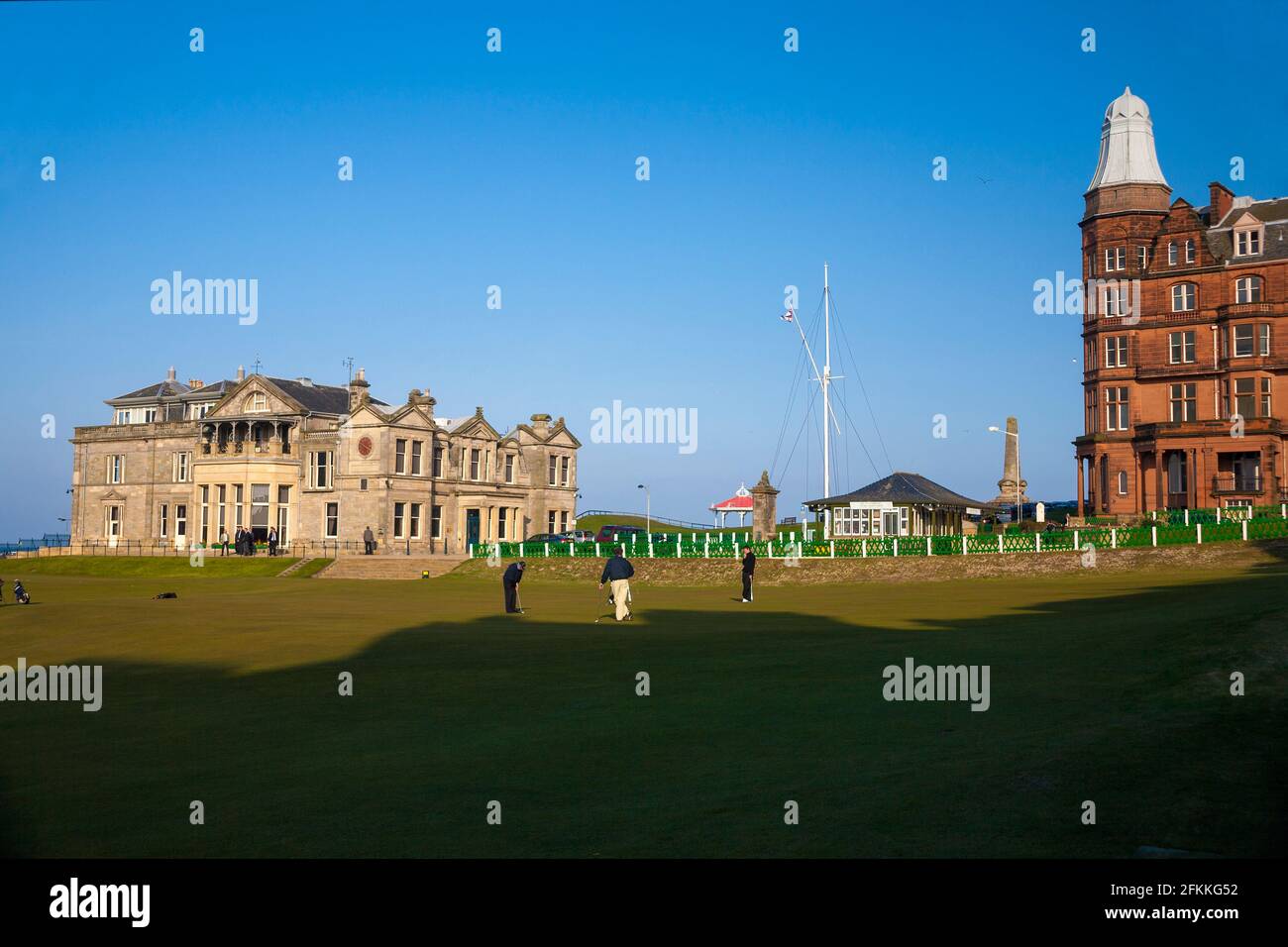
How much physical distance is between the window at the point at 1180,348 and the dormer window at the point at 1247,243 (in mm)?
4998

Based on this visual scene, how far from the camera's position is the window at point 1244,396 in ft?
198

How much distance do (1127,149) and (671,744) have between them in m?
64.1

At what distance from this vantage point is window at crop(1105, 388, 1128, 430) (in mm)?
65062

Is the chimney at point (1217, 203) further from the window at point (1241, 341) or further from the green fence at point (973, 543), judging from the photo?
the green fence at point (973, 543)

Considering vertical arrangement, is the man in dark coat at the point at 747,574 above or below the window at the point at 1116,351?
below

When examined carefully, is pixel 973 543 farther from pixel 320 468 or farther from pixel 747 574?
pixel 320 468

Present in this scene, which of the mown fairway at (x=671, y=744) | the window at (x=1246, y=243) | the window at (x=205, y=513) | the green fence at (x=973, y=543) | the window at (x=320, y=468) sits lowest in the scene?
the mown fairway at (x=671, y=744)

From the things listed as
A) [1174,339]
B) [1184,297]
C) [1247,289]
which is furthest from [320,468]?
[1247,289]

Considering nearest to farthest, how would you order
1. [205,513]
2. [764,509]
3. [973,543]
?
[973,543], [764,509], [205,513]

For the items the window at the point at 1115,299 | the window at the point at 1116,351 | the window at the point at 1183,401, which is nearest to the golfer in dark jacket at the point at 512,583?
the window at the point at 1116,351

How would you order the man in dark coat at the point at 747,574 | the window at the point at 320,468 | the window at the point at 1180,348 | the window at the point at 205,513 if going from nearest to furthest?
the man in dark coat at the point at 747,574
the window at the point at 1180,348
the window at the point at 320,468
the window at the point at 205,513

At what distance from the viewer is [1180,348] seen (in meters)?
63.4
